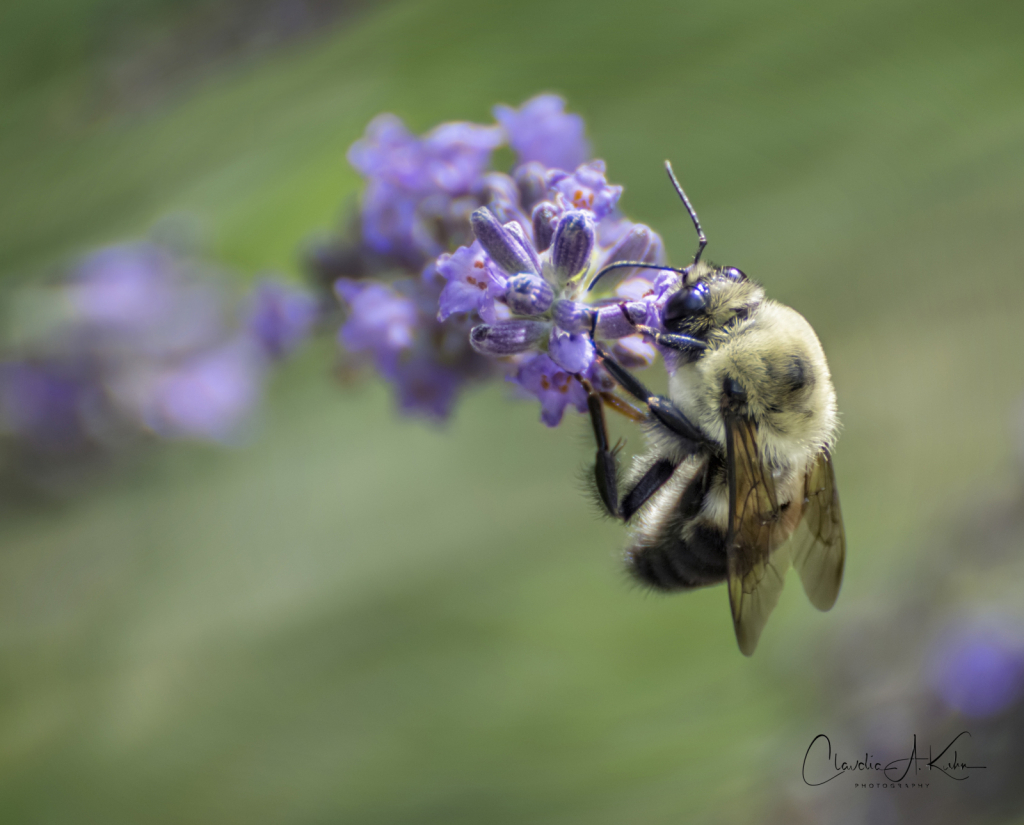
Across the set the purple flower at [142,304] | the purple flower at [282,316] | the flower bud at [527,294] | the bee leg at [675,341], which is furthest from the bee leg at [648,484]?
the purple flower at [142,304]

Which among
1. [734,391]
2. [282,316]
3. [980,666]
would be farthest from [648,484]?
[980,666]

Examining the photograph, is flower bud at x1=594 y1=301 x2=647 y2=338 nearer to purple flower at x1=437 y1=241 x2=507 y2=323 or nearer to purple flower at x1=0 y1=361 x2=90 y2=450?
purple flower at x1=437 y1=241 x2=507 y2=323

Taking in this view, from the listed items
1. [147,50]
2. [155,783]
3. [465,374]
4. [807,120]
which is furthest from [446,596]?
[807,120]

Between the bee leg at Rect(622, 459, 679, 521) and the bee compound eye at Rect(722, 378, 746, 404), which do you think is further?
the bee leg at Rect(622, 459, 679, 521)

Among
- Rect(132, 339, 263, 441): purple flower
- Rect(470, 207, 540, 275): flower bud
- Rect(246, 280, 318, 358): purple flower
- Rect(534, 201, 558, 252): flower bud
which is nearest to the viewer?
Rect(470, 207, 540, 275): flower bud

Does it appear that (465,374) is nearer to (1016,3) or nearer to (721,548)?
(721,548)

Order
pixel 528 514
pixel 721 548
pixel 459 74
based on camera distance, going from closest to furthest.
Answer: pixel 721 548, pixel 459 74, pixel 528 514

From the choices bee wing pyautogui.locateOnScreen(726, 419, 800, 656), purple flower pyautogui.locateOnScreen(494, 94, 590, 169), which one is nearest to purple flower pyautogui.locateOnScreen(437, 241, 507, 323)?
purple flower pyautogui.locateOnScreen(494, 94, 590, 169)
